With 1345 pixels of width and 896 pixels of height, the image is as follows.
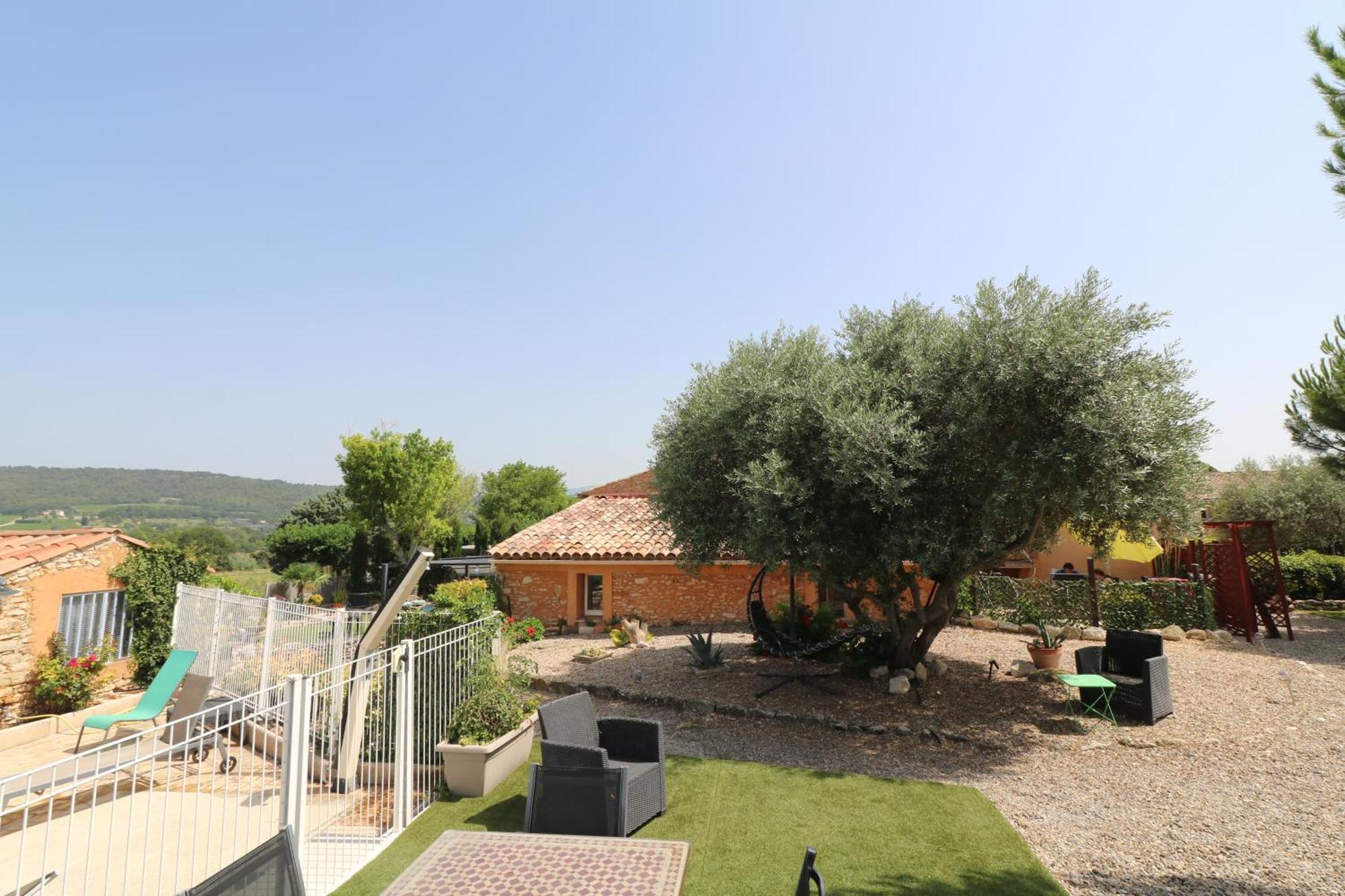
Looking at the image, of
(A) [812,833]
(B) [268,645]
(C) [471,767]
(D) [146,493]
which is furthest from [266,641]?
(D) [146,493]

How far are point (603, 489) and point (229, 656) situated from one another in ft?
74.7

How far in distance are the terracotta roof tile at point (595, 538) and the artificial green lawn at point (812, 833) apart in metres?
9.08

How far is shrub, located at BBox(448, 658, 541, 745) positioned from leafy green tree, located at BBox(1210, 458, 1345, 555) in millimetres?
26711

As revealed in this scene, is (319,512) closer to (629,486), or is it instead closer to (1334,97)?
(629,486)

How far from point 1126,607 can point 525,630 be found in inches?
535

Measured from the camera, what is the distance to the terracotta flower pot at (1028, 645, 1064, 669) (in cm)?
1086

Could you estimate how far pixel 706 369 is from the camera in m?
10.8

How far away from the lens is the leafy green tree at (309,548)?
33656mm

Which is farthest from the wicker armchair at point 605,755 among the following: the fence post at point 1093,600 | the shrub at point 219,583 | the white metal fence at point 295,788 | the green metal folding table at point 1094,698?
the fence post at point 1093,600

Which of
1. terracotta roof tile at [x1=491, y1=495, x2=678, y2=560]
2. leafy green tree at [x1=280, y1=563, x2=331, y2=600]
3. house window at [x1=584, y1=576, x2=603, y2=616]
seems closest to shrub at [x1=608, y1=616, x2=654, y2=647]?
terracotta roof tile at [x1=491, y1=495, x2=678, y2=560]

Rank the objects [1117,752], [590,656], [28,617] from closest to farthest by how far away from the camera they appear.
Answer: [1117,752], [28,617], [590,656]

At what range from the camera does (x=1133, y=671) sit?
9898mm

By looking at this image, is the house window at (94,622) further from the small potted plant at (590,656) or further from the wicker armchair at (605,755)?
the wicker armchair at (605,755)

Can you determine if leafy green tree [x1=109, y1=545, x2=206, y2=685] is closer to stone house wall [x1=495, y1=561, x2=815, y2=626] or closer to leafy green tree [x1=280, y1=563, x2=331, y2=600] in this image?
stone house wall [x1=495, y1=561, x2=815, y2=626]
